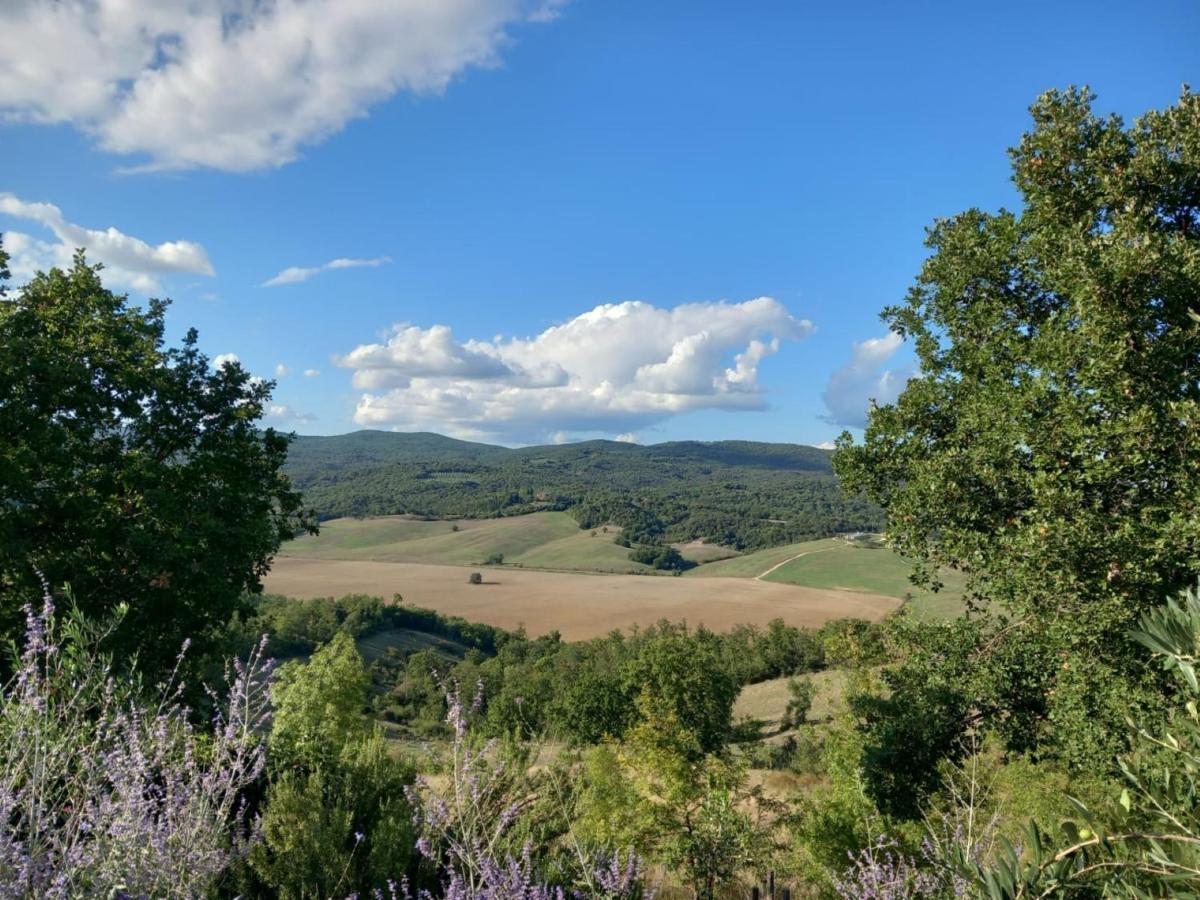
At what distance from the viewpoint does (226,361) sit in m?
17.9

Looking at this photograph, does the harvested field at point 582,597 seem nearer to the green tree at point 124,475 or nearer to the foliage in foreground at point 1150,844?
the green tree at point 124,475

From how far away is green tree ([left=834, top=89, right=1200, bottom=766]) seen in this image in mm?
8227

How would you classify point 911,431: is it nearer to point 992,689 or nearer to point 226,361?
point 992,689

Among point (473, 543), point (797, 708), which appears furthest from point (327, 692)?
point (473, 543)

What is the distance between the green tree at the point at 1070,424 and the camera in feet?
27.0

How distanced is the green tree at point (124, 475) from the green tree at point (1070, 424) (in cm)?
1392

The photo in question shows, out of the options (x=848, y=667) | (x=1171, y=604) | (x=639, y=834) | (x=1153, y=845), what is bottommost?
(x=639, y=834)

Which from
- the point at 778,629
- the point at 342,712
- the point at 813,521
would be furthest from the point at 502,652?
the point at 813,521

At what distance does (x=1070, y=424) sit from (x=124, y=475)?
17.4 metres

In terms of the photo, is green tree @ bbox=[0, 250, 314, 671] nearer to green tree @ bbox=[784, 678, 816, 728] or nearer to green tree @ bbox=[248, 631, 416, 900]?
green tree @ bbox=[248, 631, 416, 900]

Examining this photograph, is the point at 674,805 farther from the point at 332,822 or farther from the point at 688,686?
the point at 332,822

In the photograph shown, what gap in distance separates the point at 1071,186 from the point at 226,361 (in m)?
18.6

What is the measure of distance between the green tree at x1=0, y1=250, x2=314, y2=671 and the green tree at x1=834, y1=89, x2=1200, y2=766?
13918 mm

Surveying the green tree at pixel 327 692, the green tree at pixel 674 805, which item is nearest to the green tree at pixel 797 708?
the green tree at pixel 674 805
